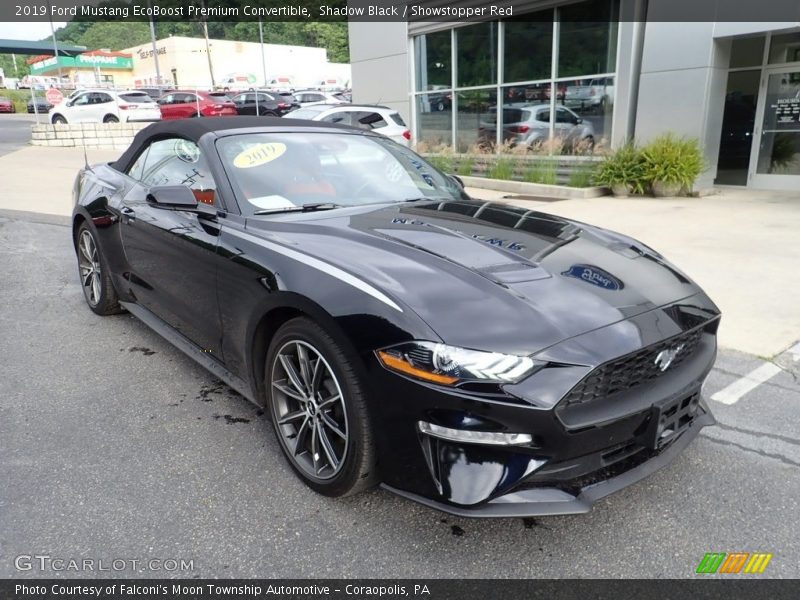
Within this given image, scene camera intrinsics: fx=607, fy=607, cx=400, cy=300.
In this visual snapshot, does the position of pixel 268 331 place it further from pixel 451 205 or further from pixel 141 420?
pixel 451 205

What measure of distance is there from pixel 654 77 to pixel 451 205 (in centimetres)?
971

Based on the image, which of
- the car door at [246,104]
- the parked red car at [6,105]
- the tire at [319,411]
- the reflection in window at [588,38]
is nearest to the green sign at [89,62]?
the parked red car at [6,105]

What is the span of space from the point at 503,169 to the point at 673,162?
3227mm

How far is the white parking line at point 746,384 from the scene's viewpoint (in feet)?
11.3

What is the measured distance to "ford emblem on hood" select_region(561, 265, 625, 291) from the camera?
248cm

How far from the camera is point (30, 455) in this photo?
2.92 metres

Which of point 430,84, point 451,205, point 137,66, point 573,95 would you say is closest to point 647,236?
point 451,205

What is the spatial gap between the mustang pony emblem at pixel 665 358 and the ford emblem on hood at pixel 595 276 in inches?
12.4

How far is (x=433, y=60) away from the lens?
631 inches

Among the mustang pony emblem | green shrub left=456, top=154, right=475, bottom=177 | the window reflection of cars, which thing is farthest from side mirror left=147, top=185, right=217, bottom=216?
the window reflection of cars

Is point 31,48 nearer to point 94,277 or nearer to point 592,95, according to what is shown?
point 592,95

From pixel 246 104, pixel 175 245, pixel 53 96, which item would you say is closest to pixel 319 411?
pixel 175 245

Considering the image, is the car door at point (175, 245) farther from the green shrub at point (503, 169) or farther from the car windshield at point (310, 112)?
the green shrub at point (503, 169)

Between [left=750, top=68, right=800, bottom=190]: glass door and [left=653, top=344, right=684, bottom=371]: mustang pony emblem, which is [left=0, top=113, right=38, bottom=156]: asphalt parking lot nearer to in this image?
[left=750, top=68, right=800, bottom=190]: glass door
